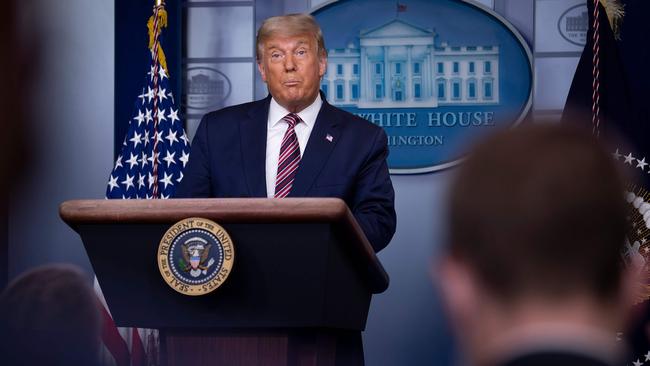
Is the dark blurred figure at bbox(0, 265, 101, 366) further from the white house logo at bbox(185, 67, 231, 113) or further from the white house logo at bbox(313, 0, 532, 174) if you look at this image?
→ the white house logo at bbox(185, 67, 231, 113)

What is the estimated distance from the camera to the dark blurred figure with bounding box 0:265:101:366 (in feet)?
3.86

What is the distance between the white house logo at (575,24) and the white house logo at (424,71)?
0.21m

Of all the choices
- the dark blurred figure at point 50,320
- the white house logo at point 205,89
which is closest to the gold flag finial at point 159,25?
the white house logo at point 205,89

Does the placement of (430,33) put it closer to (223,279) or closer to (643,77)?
(643,77)

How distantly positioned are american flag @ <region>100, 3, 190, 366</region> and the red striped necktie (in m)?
1.24

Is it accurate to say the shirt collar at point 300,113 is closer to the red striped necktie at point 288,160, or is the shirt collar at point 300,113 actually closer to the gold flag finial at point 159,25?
the red striped necktie at point 288,160

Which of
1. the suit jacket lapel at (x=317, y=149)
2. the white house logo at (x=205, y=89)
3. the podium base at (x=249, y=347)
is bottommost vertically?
the podium base at (x=249, y=347)

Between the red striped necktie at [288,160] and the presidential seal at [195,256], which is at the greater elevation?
the red striped necktie at [288,160]

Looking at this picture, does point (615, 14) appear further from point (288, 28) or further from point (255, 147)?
point (255, 147)

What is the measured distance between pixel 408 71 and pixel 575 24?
0.80 metres

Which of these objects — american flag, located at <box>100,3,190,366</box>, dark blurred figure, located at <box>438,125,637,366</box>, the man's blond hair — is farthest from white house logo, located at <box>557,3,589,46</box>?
dark blurred figure, located at <box>438,125,637,366</box>

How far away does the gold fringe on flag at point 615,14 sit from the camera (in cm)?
429

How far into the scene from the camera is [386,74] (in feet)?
15.7

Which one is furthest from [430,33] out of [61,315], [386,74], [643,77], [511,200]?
[511,200]
